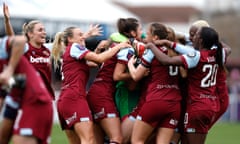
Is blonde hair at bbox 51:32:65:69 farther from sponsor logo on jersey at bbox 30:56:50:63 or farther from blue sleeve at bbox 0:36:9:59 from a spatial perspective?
blue sleeve at bbox 0:36:9:59

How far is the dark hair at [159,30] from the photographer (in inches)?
480

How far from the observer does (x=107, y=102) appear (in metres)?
12.6

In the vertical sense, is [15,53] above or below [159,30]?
above

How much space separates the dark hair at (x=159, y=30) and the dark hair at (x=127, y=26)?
0.56 meters

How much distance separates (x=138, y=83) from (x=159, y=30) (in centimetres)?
95

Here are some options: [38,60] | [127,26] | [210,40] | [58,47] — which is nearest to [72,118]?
[38,60]

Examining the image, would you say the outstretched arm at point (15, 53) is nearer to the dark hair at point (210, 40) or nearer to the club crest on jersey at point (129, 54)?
the club crest on jersey at point (129, 54)

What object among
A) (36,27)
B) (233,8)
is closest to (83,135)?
(36,27)

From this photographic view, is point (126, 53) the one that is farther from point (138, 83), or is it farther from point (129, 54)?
point (138, 83)

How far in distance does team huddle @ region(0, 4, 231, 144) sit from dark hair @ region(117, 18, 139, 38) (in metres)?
0.01

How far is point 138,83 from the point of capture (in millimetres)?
12750

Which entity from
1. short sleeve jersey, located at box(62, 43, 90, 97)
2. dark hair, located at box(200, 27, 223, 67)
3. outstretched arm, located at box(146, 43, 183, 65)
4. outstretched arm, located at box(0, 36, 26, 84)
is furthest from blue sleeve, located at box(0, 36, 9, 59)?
dark hair, located at box(200, 27, 223, 67)

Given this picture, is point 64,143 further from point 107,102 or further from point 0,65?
point 0,65

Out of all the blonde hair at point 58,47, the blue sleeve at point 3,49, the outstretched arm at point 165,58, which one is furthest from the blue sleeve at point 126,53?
the blue sleeve at point 3,49
